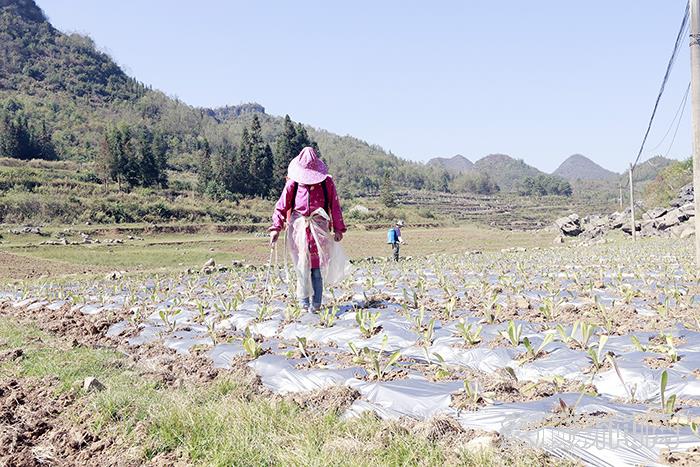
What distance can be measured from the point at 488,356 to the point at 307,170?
282 cm

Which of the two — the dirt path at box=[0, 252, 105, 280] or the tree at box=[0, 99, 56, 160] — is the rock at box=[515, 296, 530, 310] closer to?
the dirt path at box=[0, 252, 105, 280]

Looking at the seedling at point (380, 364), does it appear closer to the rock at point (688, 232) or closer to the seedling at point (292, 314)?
the seedling at point (292, 314)

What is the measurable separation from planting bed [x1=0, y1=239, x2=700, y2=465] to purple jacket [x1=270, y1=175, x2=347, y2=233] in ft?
3.20

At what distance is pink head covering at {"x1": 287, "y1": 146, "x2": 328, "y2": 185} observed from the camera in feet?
17.8

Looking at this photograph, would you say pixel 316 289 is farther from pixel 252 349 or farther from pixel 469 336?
pixel 469 336

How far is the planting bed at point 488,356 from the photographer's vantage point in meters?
2.26

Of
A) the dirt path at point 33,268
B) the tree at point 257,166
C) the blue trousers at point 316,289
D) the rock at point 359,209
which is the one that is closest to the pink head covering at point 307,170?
the blue trousers at point 316,289

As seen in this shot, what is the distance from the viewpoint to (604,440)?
2088mm

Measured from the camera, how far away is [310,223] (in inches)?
217

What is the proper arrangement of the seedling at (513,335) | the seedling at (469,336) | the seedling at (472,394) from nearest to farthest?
the seedling at (472,394)
the seedling at (513,335)
the seedling at (469,336)

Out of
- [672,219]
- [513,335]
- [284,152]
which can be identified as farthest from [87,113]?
[513,335]

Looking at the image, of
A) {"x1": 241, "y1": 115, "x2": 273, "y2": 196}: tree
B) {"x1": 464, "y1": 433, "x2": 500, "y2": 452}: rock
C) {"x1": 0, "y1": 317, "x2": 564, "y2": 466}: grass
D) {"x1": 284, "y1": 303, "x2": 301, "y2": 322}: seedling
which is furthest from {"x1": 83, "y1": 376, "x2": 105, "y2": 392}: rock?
{"x1": 241, "y1": 115, "x2": 273, "y2": 196}: tree

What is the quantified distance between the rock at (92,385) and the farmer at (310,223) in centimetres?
248

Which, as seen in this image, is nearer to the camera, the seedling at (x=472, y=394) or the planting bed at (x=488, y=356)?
the planting bed at (x=488, y=356)
